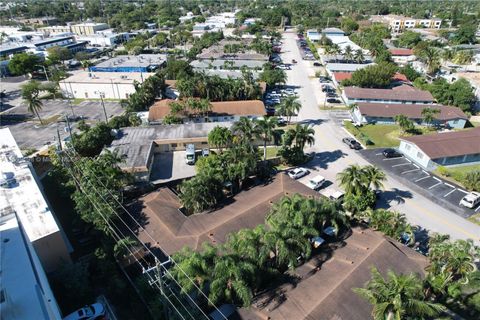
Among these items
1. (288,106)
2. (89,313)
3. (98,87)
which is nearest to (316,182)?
(288,106)

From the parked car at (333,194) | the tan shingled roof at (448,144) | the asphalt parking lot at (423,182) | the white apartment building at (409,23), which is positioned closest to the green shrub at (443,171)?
the asphalt parking lot at (423,182)

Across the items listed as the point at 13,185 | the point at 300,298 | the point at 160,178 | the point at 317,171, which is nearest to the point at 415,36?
the point at 317,171

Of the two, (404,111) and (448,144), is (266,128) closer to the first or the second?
(448,144)

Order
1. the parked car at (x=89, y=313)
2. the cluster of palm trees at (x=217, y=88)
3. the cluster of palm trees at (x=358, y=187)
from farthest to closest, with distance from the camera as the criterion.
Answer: the cluster of palm trees at (x=217, y=88) < the cluster of palm trees at (x=358, y=187) < the parked car at (x=89, y=313)

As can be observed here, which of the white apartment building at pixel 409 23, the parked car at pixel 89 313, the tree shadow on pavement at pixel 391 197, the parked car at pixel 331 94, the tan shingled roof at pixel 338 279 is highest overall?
the white apartment building at pixel 409 23

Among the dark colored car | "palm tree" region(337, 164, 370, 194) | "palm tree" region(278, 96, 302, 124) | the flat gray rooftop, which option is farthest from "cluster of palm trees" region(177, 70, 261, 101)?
"palm tree" region(337, 164, 370, 194)

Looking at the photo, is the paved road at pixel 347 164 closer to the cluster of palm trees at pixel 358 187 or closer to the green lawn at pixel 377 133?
the green lawn at pixel 377 133

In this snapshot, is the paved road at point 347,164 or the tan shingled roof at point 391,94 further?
the tan shingled roof at point 391,94
